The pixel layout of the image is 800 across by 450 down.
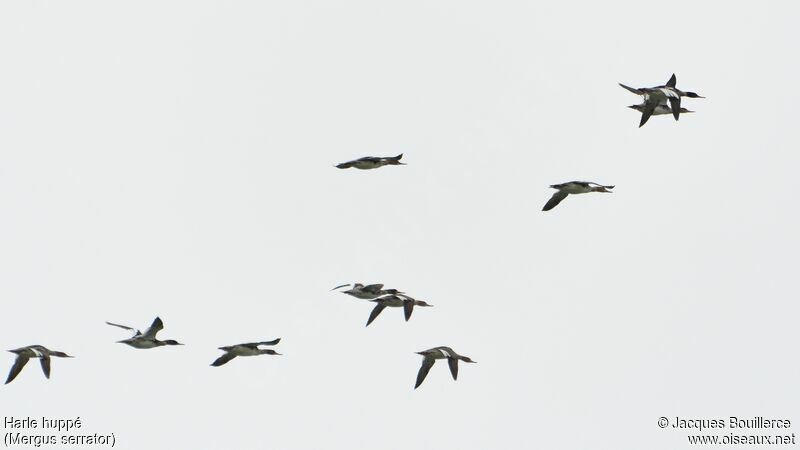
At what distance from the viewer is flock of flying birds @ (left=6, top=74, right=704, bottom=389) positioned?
47250mm

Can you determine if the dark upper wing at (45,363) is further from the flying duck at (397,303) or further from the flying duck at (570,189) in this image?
the flying duck at (570,189)

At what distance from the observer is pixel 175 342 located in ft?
159

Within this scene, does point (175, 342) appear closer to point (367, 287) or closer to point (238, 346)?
point (238, 346)

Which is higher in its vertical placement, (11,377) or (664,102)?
(664,102)

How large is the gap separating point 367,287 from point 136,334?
888 centimetres

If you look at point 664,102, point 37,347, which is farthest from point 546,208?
point 37,347

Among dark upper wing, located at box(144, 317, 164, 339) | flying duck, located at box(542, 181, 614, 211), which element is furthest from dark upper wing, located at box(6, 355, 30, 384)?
flying duck, located at box(542, 181, 614, 211)

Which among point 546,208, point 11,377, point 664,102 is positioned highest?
point 664,102

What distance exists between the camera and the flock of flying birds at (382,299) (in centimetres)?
4725

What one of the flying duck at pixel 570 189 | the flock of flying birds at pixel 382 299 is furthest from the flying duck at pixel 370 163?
the flying duck at pixel 570 189

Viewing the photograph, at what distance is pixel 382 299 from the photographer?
1993 inches

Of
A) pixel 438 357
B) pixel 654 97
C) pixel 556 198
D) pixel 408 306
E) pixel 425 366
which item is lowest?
pixel 425 366

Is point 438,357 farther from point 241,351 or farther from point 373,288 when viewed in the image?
point 241,351

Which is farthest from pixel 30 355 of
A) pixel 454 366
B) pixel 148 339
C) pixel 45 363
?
pixel 454 366
